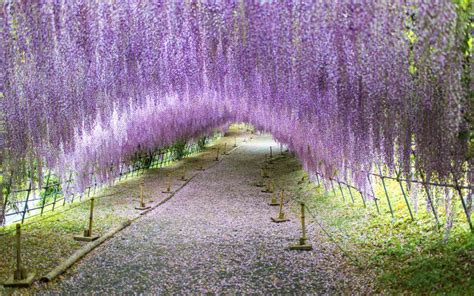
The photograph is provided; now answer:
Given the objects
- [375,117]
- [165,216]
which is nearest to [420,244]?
[375,117]

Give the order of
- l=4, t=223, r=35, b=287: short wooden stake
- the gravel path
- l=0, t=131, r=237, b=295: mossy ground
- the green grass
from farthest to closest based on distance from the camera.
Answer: l=0, t=131, r=237, b=295: mossy ground → the gravel path → l=4, t=223, r=35, b=287: short wooden stake → the green grass

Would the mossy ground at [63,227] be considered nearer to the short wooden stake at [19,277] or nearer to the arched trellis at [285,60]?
the short wooden stake at [19,277]

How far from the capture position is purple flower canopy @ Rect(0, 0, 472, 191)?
4316 millimetres

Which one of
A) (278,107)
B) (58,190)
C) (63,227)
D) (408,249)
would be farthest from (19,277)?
(58,190)

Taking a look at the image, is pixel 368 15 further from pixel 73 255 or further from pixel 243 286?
pixel 73 255

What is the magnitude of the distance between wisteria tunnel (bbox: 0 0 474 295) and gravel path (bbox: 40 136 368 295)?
44 mm

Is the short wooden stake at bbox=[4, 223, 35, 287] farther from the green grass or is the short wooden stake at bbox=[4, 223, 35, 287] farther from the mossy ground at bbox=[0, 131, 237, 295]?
the green grass

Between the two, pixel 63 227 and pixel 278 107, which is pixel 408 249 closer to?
pixel 278 107

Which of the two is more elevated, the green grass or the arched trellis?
the arched trellis

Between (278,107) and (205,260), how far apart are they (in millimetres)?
3681

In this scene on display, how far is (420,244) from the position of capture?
20.6 feet

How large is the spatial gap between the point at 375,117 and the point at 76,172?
36.2 feet

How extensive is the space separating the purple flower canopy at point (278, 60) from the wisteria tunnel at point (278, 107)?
0.02 metres

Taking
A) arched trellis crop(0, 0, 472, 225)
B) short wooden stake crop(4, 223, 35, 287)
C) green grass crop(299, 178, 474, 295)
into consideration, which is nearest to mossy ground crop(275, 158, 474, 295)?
green grass crop(299, 178, 474, 295)
